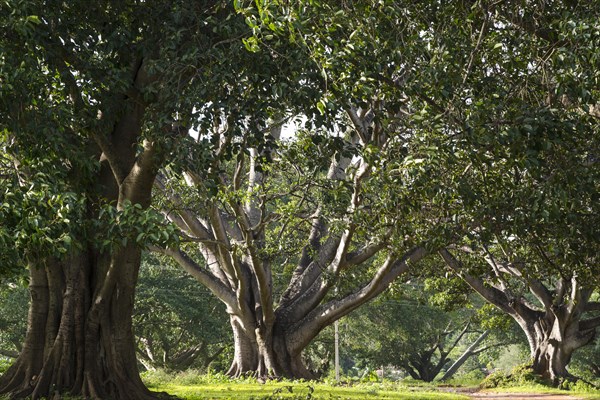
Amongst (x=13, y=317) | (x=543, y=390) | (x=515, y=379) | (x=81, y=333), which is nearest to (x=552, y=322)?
(x=515, y=379)

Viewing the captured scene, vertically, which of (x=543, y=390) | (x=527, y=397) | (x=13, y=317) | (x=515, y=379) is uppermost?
(x=13, y=317)

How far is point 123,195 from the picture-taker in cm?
1105

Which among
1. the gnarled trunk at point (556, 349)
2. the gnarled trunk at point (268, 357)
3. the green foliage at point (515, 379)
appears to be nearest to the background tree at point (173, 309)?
the gnarled trunk at point (268, 357)

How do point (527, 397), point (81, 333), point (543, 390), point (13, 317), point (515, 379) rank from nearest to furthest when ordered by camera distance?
1. point (81, 333)
2. point (527, 397)
3. point (543, 390)
4. point (515, 379)
5. point (13, 317)

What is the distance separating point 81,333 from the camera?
11070 mm

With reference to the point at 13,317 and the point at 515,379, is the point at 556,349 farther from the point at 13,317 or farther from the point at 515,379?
the point at 13,317

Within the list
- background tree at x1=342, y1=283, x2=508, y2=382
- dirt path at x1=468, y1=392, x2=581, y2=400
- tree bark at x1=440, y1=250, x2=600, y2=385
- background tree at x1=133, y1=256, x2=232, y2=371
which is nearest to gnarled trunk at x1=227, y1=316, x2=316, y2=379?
dirt path at x1=468, y1=392, x2=581, y2=400

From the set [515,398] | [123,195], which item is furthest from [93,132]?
[515,398]

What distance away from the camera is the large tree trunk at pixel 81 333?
10.9 meters

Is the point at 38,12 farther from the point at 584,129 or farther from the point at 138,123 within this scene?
the point at 584,129

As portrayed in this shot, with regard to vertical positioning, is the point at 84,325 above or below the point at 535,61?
below

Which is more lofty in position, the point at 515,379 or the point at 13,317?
the point at 13,317

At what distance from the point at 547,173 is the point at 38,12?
5910 mm

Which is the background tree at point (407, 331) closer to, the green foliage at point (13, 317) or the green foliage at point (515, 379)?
the green foliage at point (515, 379)
